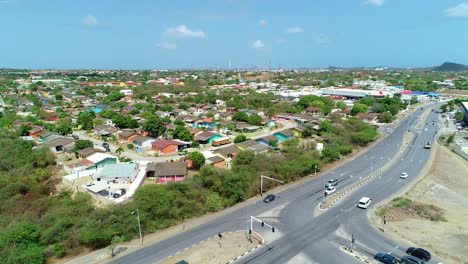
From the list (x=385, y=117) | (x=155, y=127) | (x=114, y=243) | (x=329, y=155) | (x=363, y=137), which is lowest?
(x=114, y=243)

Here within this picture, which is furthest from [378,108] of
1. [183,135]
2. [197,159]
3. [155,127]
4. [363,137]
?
[197,159]

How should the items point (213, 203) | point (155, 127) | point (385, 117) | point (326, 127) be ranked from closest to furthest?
point (213, 203) → point (155, 127) → point (326, 127) → point (385, 117)

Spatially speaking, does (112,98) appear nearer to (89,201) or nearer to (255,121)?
(255,121)

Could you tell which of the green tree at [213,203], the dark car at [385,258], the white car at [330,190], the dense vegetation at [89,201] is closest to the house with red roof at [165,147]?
the dense vegetation at [89,201]

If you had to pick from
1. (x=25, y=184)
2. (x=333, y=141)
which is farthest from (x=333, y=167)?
(x=25, y=184)

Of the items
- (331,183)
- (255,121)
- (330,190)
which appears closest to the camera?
(330,190)

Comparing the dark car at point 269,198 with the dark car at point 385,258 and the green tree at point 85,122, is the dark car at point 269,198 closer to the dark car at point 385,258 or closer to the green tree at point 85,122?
the dark car at point 385,258

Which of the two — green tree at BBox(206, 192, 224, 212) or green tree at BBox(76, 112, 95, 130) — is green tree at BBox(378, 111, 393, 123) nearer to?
green tree at BBox(206, 192, 224, 212)
